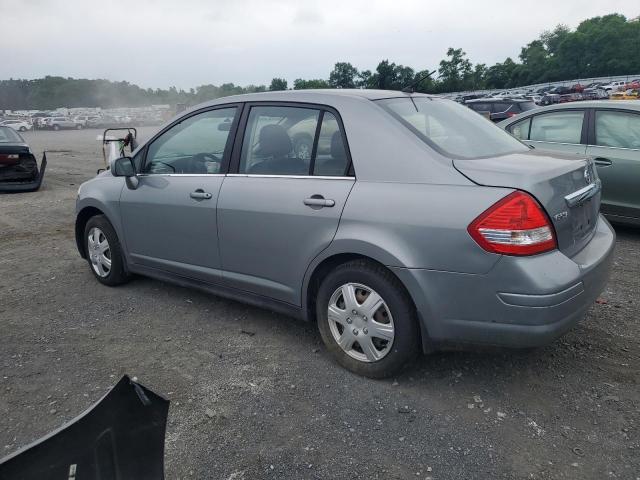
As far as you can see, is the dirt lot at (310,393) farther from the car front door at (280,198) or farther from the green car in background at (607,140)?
the green car in background at (607,140)

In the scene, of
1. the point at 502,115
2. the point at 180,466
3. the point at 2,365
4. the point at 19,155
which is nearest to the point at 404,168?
the point at 180,466

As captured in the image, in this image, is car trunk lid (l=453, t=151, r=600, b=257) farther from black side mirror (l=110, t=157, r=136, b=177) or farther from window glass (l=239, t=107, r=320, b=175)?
black side mirror (l=110, t=157, r=136, b=177)

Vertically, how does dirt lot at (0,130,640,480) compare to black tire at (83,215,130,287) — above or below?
below

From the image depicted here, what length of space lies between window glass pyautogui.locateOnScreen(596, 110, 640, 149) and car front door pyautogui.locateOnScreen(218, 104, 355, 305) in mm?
4299

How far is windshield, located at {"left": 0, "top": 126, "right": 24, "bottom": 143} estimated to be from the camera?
1100cm

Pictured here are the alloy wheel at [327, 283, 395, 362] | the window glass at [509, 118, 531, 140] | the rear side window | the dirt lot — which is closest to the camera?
the dirt lot

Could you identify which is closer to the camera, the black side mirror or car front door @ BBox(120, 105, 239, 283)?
car front door @ BBox(120, 105, 239, 283)

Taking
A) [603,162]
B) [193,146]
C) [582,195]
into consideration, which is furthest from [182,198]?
[603,162]

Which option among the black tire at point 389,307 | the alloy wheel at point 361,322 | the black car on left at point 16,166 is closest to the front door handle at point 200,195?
the black tire at point 389,307

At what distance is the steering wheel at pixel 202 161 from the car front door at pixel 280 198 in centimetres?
27

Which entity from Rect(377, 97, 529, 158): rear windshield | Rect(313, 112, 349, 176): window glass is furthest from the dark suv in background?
Rect(313, 112, 349, 176): window glass

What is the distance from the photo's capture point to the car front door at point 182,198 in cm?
386

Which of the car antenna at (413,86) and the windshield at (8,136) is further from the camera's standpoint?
the windshield at (8,136)

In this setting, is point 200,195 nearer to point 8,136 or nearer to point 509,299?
point 509,299
